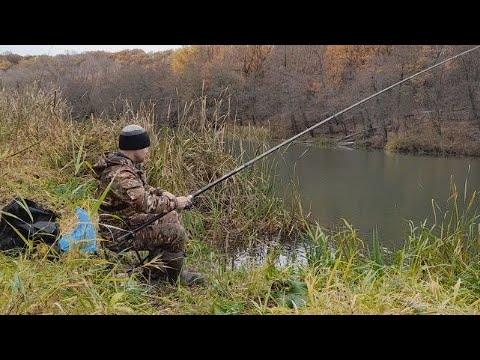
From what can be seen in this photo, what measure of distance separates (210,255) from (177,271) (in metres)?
1.10

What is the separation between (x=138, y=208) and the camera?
2977mm

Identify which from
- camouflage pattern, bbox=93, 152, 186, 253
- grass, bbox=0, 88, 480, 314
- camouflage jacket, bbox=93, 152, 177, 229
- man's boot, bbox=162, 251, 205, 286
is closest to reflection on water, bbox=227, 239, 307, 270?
grass, bbox=0, 88, 480, 314

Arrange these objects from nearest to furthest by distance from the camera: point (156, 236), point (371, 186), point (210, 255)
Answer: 1. point (156, 236)
2. point (210, 255)
3. point (371, 186)

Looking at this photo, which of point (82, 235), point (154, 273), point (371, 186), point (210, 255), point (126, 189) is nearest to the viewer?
point (82, 235)

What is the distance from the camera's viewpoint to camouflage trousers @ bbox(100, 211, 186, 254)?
3.13m

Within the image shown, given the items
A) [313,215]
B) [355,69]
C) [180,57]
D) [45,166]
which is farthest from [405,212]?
[355,69]

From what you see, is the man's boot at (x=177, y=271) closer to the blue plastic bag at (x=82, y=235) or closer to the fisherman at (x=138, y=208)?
the fisherman at (x=138, y=208)

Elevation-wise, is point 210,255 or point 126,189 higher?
point 126,189

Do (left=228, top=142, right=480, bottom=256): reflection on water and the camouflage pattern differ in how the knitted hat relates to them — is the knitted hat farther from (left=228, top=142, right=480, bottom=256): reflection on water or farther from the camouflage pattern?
(left=228, top=142, right=480, bottom=256): reflection on water

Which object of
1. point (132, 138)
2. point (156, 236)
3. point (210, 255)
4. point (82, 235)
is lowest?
point (210, 255)

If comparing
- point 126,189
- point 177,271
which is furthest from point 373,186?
point 126,189

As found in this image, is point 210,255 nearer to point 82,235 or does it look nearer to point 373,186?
point 82,235

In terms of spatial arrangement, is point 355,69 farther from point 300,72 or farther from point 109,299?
point 109,299

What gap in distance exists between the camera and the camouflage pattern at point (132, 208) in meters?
2.94
